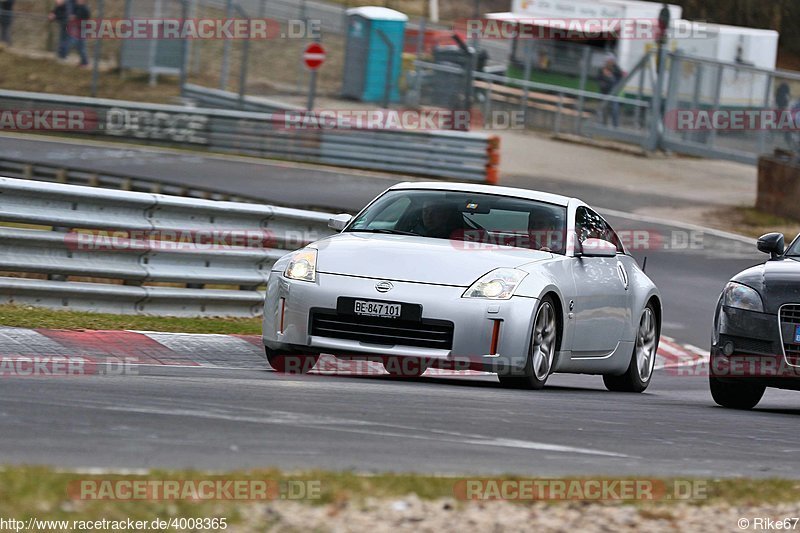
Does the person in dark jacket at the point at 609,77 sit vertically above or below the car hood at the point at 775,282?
above

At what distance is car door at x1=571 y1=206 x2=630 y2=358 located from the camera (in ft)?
32.8

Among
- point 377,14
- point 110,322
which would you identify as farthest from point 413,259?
point 377,14

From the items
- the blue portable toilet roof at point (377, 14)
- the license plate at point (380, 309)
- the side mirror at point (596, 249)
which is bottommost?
the license plate at point (380, 309)

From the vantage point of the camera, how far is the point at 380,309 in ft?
29.0

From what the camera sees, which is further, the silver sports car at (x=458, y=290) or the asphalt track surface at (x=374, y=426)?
the silver sports car at (x=458, y=290)

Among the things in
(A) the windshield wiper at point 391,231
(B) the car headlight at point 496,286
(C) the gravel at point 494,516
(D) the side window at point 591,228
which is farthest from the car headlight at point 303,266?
(C) the gravel at point 494,516

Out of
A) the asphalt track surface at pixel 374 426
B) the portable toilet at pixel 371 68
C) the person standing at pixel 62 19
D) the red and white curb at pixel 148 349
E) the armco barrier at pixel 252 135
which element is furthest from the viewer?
the person standing at pixel 62 19

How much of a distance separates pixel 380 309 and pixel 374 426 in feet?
6.85

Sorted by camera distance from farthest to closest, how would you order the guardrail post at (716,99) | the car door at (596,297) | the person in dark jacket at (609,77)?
the person in dark jacket at (609,77), the guardrail post at (716,99), the car door at (596,297)

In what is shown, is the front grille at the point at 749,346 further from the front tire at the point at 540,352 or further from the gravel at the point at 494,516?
the gravel at the point at 494,516

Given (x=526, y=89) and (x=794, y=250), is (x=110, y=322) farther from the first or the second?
(x=526, y=89)

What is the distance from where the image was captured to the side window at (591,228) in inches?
410

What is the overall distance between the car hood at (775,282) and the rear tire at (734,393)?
71cm

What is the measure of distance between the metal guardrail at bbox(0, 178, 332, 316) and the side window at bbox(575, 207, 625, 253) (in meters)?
3.11
